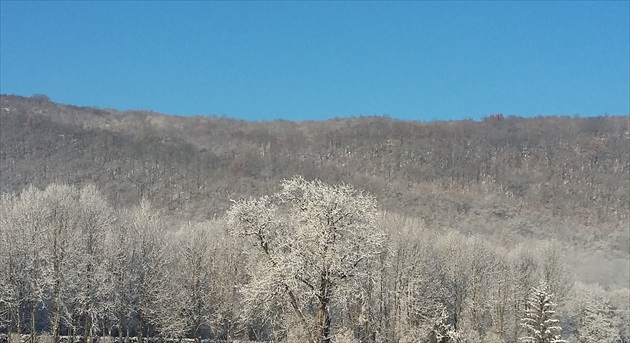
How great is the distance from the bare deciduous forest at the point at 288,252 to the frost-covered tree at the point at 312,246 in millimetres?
69

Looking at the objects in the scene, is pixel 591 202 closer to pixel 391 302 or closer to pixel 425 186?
pixel 425 186

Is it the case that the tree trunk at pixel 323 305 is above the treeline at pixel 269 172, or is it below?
below

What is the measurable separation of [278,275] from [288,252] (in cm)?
162

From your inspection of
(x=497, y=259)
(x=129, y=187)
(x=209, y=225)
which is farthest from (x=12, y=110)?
(x=497, y=259)

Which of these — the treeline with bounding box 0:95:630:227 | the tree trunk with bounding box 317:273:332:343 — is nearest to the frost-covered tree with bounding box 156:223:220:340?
the tree trunk with bounding box 317:273:332:343

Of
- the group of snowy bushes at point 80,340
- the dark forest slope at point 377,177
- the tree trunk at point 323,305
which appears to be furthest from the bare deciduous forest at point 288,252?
the group of snowy bushes at point 80,340

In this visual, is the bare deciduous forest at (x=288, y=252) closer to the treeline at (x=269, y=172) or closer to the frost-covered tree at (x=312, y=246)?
the frost-covered tree at (x=312, y=246)

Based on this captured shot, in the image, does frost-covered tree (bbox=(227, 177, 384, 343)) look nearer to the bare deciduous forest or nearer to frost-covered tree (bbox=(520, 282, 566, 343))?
the bare deciduous forest

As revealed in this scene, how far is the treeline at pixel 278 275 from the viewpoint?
1042 inches

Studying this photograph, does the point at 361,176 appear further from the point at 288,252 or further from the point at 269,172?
the point at 288,252

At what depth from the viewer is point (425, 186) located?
6388 inches

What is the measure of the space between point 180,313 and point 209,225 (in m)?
13.5

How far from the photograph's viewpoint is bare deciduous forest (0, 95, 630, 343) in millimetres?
27031

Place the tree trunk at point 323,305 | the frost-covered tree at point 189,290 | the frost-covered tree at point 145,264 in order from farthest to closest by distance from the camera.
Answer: the frost-covered tree at point 145,264
the frost-covered tree at point 189,290
the tree trunk at point 323,305
